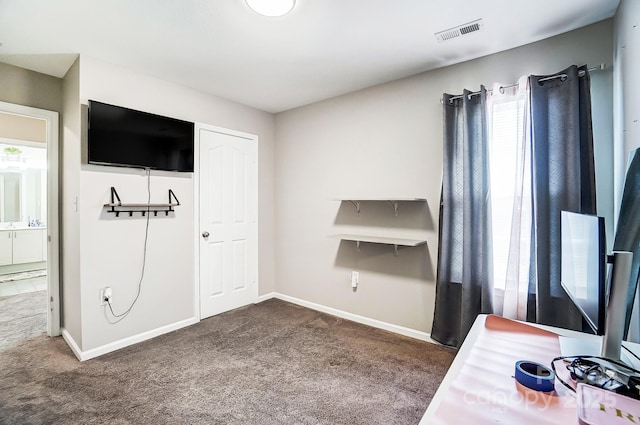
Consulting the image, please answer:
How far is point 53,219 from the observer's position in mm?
2879

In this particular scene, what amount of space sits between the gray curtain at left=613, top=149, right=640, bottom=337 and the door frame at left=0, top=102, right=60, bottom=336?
419 cm

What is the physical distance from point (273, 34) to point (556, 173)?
2.21 meters

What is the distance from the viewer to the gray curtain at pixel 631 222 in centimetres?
133

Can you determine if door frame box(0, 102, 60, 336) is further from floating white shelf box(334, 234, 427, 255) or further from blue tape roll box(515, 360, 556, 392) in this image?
blue tape roll box(515, 360, 556, 392)

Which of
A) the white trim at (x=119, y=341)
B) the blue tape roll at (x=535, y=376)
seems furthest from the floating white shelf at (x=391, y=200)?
the white trim at (x=119, y=341)

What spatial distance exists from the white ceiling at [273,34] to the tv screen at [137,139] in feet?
1.49

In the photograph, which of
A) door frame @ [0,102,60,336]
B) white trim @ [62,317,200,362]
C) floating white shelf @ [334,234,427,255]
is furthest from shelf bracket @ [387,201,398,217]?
door frame @ [0,102,60,336]

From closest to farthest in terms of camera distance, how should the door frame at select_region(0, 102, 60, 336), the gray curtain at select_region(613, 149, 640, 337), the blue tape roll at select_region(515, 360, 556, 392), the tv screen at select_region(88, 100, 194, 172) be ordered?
the blue tape roll at select_region(515, 360, 556, 392)
the gray curtain at select_region(613, 149, 640, 337)
the tv screen at select_region(88, 100, 194, 172)
the door frame at select_region(0, 102, 60, 336)

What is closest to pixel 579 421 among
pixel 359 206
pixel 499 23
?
pixel 499 23

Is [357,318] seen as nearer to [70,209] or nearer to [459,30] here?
[459,30]

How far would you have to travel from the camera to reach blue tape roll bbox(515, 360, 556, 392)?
92cm

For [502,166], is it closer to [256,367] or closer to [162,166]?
[256,367]

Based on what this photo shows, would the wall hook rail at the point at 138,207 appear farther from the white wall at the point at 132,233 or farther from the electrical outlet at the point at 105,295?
the electrical outlet at the point at 105,295

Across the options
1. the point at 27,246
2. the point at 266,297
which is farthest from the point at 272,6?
the point at 27,246
